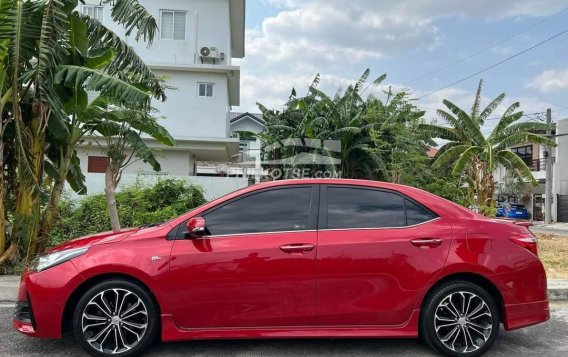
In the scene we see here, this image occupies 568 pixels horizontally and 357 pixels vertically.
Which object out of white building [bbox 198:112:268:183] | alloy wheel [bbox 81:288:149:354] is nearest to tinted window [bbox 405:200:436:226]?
alloy wheel [bbox 81:288:149:354]

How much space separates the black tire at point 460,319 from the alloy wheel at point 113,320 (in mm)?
2564

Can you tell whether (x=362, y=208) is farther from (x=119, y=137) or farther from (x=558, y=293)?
(x=119, y=137)

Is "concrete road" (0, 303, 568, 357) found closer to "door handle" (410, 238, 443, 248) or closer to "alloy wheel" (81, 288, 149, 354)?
"alloy wheel" (81, 288, 149, 354)

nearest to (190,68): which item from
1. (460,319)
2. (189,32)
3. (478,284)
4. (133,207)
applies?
(189,32)

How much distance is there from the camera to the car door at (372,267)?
426cm

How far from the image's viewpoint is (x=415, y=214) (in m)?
4.58

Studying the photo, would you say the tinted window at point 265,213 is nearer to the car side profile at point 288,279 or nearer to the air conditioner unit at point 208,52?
the car side profile at point 288,279

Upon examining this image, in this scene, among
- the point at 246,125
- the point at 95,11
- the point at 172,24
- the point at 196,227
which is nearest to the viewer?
the point at 196,227

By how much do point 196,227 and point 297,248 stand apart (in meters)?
0.92

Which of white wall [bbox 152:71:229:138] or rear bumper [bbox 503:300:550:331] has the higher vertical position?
white wall [bbox 152:71:229:138]

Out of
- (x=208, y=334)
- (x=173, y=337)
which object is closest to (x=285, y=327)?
(x=208, y=334)

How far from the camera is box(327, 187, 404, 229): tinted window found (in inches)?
176

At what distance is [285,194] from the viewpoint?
15.0 ft

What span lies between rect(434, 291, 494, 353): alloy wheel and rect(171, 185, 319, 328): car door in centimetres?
123
